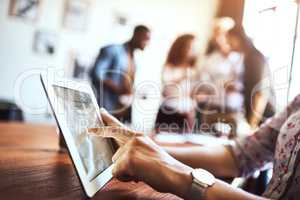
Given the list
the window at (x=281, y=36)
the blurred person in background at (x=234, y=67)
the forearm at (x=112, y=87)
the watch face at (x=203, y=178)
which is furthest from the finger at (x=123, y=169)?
the blurred person in background at (x=234, y=67)

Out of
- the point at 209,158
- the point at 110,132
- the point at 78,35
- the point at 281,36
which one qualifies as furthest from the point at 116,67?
the point at 110,132

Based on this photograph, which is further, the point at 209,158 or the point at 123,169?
the point at 209,158

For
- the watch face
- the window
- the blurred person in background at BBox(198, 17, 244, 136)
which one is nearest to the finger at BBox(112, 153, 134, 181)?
the watch face

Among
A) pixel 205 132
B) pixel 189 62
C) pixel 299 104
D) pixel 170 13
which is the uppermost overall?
pixel 170 13

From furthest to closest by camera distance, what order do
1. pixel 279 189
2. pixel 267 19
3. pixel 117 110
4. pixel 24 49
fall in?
pixel 24 49 < pixel 117 110 < pixel 267 19 < pixel 279 189

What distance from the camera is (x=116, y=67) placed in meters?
1.96

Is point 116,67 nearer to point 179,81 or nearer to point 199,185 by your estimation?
point 179,81

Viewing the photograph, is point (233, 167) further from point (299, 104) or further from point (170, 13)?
point (170, 13)

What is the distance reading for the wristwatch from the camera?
0.48 metres

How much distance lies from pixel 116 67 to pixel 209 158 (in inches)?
50.1

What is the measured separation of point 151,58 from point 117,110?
107 centimetres

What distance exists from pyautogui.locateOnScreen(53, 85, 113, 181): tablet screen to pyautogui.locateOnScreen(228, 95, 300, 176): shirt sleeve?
0.38m

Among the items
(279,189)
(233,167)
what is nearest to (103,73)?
(233,167)

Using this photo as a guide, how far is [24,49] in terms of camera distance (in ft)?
7.66
